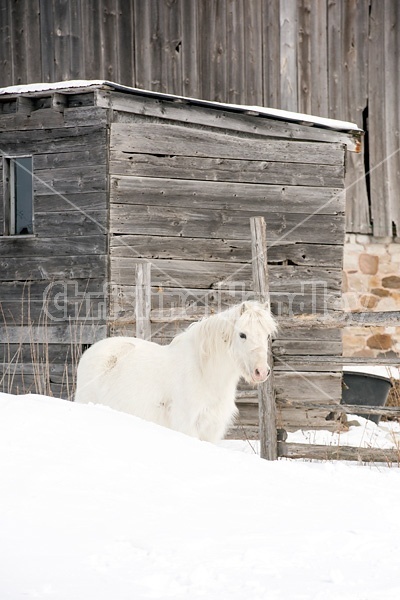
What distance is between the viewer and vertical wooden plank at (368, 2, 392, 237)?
13.2m

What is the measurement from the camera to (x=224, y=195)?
1101 cm

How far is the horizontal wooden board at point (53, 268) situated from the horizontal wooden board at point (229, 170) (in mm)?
1170

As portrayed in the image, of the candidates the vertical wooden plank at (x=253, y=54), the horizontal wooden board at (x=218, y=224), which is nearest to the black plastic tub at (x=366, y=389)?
the horizontal wooden board at (x=218, y=224)

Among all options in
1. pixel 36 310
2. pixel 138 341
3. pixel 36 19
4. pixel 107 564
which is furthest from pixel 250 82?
pixel 107 564

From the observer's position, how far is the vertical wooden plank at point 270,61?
1233 cm

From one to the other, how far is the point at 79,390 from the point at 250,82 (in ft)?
20.4

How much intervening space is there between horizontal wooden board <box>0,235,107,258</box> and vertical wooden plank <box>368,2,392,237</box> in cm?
512

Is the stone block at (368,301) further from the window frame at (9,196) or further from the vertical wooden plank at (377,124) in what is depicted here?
the window frame at (9,196)

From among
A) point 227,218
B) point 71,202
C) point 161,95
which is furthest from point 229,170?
point 71,202

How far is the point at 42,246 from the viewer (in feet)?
35.3

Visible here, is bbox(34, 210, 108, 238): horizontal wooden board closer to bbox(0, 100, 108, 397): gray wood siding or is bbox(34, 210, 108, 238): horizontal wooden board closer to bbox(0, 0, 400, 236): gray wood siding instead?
bbox(0, 100, 108, 397): gray wood siding

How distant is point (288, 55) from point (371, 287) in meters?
3.86

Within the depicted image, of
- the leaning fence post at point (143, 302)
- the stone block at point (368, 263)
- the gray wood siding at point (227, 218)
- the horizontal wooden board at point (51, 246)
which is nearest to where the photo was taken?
the leaning fence post at point (143, 302)

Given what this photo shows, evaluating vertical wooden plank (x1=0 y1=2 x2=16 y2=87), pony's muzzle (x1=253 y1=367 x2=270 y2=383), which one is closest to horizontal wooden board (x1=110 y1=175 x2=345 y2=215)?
vertical wooden plank (x1=0 y1=2 x2=16 y2=87)
